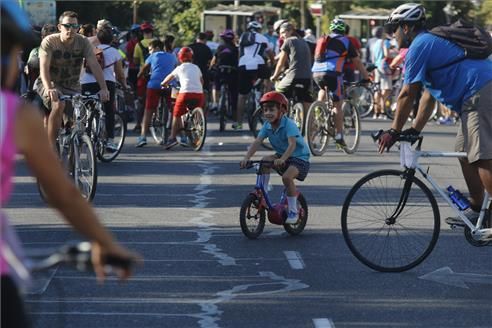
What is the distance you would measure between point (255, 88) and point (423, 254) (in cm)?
1688

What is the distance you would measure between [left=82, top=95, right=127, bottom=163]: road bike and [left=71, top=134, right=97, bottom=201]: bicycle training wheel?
207 cm

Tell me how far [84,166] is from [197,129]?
7588mm

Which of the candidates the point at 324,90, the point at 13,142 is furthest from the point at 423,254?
the point at 324,90

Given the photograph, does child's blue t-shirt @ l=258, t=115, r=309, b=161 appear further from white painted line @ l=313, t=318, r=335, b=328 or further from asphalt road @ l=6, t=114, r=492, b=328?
white painted line @ l=313, t=318, r=335, b=328

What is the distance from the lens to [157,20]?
225ft

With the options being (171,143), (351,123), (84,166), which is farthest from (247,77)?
(84,166)

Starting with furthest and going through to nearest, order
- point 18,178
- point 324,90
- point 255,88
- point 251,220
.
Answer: point 255,88 < point 324,90 < point 18,178 < point 251,220

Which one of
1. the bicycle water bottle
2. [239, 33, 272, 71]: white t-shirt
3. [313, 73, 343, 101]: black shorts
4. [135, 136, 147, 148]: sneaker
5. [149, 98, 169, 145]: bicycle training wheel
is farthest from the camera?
[239, 33, 272, 71]: white t-shirt

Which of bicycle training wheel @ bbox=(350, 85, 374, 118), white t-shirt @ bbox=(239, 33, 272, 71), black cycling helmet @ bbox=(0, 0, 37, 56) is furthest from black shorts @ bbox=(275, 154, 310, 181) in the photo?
bicycle training wheel @ bbox=(350, 85, 374, 118)

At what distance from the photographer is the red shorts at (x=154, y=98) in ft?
71.6

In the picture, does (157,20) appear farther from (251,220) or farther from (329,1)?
(251,220)

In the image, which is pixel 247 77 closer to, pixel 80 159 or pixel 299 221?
pixel 80 159

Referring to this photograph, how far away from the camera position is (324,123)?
1969cm

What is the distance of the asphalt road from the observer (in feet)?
26.2
